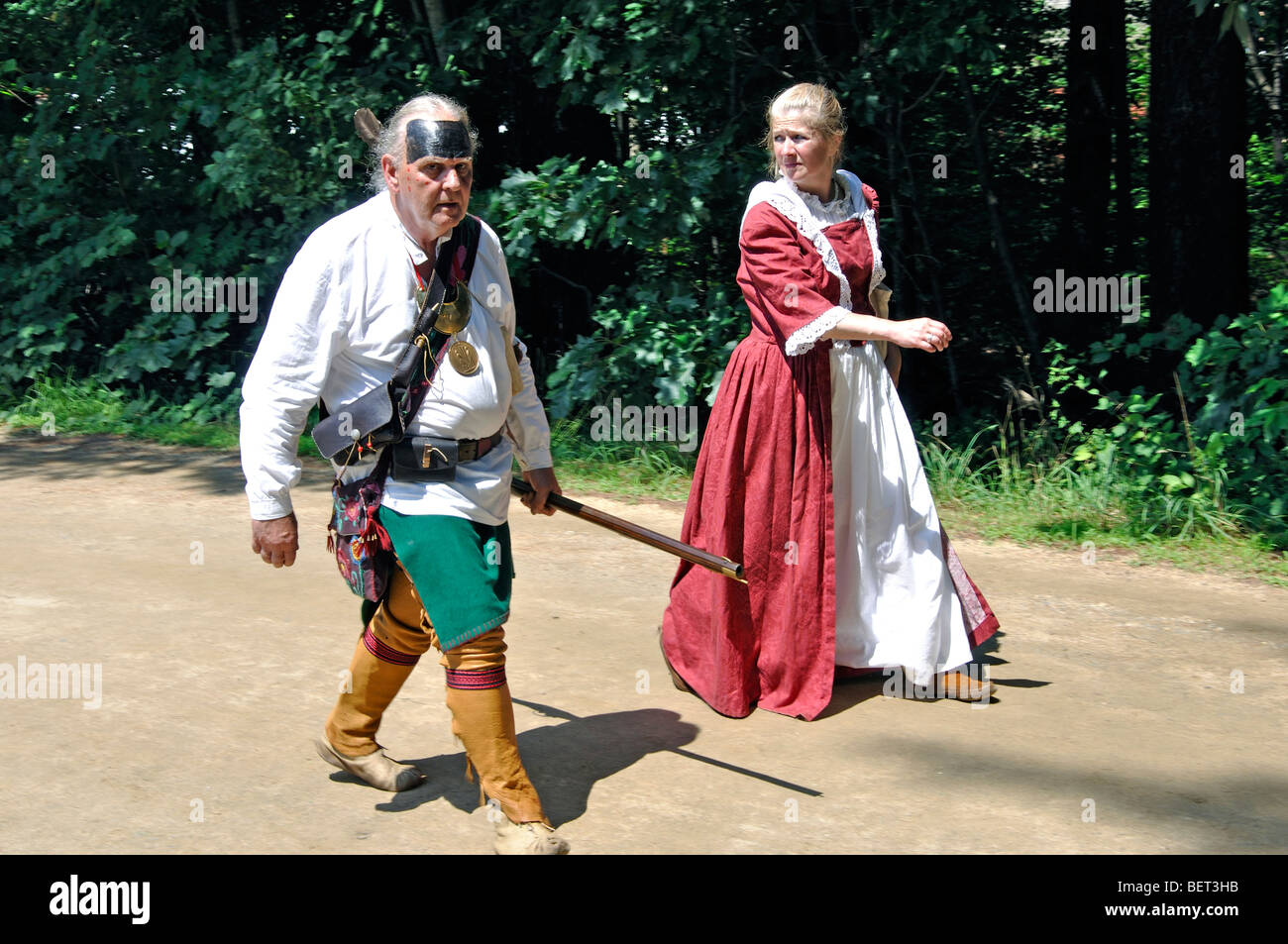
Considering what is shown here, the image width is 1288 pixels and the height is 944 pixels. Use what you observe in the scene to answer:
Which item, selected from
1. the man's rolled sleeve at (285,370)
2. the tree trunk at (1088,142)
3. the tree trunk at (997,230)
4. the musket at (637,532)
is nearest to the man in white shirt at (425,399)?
the man's rolled sleeve at (285,370)

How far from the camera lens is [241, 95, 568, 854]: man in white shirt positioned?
335 centimetres

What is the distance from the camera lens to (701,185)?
25.8ft

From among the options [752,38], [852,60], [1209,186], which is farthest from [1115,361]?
[752,38]

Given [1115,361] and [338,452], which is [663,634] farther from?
[1115,361]

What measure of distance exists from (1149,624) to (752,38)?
4615mm

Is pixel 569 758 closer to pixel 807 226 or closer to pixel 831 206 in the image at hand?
pixel 807 226

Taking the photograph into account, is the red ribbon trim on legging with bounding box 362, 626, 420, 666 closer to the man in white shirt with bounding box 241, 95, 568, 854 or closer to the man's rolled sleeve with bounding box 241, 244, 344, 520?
the man in white shirt with bounding box 241, 95, 568, 854

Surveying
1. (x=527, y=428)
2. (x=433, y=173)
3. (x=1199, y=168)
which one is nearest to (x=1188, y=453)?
(x=1199, y=168)

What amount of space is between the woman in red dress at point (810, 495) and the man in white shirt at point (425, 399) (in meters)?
1.20

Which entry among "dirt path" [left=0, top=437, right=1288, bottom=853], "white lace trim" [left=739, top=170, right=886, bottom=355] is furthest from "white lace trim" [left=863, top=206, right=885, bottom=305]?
"dirt path" [left=0, top=437, right=1288, bottom=853]

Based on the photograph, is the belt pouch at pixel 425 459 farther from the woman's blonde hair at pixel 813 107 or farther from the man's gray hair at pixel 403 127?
the woman's blonde hair at pixel 813 107

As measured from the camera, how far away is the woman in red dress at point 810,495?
14.5 feet

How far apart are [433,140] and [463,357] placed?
56 centimetres

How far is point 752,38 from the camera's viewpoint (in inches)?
327
